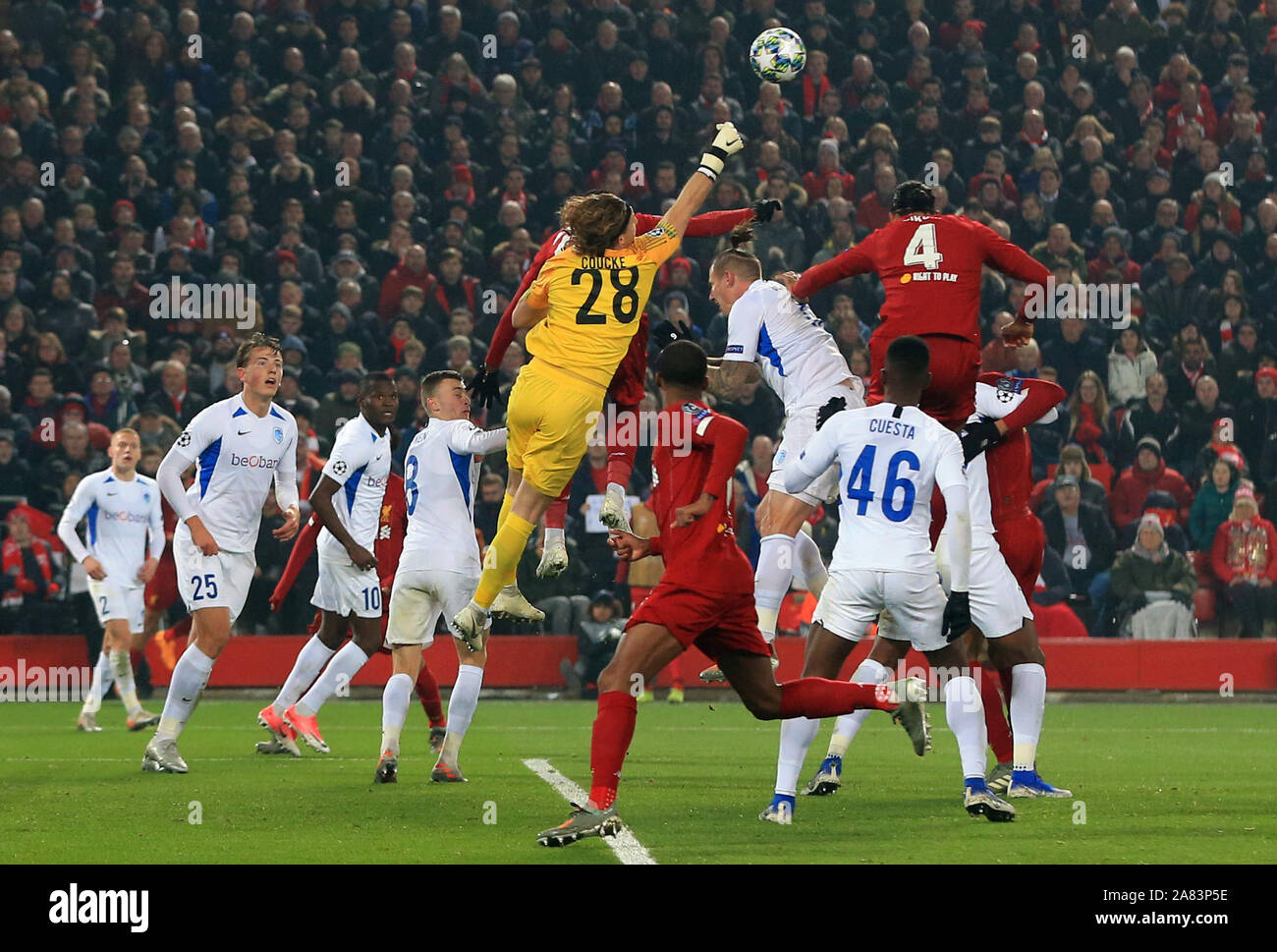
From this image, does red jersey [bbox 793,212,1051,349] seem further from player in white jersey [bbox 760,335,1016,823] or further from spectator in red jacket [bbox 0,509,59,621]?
spectator in red jacket [bbox 0,509,59,621]

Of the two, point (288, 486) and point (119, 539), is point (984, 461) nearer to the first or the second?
point (288, 486)

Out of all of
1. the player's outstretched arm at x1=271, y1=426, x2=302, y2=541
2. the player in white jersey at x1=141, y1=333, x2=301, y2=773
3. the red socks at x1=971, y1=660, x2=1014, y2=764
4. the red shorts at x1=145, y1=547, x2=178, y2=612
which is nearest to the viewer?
the red socks at x1=971, y1=660, x2=1014, y2=764

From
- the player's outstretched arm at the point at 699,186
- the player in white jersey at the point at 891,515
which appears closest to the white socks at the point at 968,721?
the player in white jersey at the point at 891,515

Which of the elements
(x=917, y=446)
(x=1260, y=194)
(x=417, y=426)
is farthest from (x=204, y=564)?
(x=1260, y=194)

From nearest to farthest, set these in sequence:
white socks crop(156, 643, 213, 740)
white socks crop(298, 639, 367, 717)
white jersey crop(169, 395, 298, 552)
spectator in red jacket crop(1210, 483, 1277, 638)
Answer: white socks crop(156, 643, 213, 740) < white jersey crop(169, 395, 298, 552) < white socks crop(298, 639, 367, 717) < spectator in red jacket crop(1210, 483, 1277, 638)

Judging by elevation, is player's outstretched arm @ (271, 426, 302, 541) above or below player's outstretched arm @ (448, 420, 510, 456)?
below

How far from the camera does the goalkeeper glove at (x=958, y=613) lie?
27.9 ft

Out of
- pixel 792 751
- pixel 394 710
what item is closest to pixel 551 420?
pixel 792 751

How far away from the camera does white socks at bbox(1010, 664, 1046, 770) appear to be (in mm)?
9844

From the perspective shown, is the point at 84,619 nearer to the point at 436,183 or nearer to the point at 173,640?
the point at 173,640

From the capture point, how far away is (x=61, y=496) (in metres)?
19.4

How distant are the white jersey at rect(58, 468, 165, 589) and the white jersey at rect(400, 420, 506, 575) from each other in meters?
5.86

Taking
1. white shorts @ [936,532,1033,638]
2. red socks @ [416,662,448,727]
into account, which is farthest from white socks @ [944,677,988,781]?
red socks @ [416,662,448,727]
